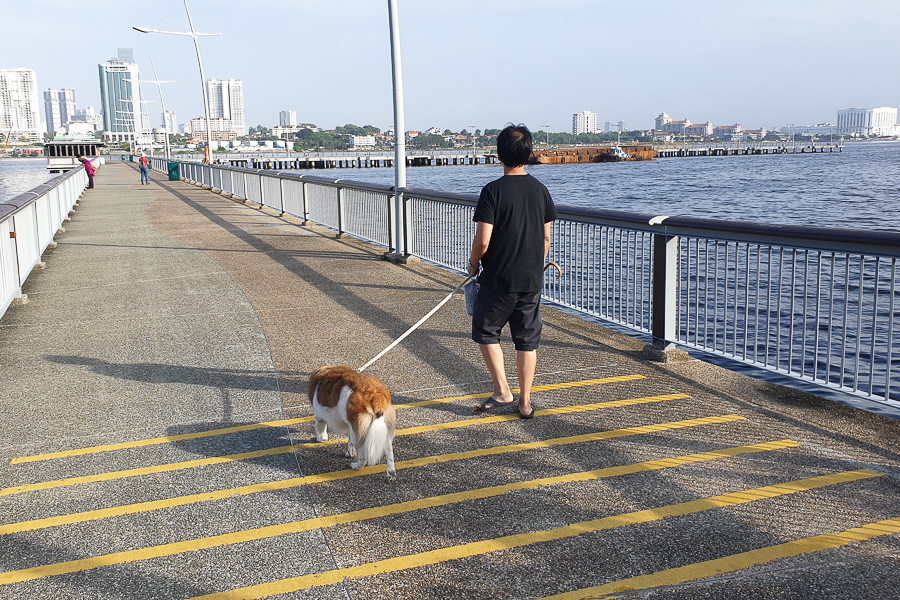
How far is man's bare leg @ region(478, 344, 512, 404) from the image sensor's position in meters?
5.16

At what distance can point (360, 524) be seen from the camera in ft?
12.2

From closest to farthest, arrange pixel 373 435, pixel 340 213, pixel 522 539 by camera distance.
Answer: pixel 522 539 → pixel 373 435 → pixel 340 213

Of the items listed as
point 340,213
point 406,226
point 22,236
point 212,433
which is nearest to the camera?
point 212,433

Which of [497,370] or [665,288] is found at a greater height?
[665,288]

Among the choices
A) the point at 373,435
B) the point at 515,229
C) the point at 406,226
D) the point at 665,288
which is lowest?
the point at 373,435

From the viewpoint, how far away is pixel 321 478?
429 cm

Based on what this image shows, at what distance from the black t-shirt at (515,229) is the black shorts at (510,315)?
0.24 feet

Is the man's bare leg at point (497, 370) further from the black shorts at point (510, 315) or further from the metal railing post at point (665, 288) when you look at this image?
the metal railing post at point (665, 288)

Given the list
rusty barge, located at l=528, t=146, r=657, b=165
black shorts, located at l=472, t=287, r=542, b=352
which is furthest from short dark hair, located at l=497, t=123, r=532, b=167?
rusty barge, located at l=528, t=146, r=657, b=165

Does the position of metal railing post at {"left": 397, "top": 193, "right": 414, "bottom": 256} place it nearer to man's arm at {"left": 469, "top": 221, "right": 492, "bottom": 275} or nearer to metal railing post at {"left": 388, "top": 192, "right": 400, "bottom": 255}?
metal railing post at {"left": 388, "top": 192, "right": 400, "bottom": 255}

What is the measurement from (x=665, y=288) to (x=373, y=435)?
337 cm

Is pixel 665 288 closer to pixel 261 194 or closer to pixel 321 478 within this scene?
pixel 321 478

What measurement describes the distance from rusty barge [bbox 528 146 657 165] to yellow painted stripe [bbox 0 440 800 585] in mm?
143120

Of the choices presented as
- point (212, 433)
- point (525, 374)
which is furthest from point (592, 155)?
point (212, 433)
